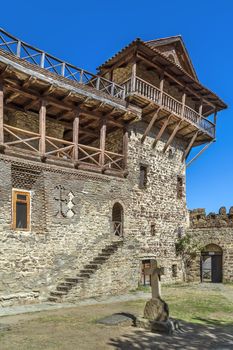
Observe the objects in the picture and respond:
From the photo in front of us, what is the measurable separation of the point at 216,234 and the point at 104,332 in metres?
14.9

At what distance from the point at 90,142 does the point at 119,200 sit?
532cm

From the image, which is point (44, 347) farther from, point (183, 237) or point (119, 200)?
point (183, 237)

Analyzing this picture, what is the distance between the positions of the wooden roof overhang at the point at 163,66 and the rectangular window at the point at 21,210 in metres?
9.26

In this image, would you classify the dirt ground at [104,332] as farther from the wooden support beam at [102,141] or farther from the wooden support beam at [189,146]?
the wooden support beam at [189,146]

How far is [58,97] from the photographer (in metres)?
14.3

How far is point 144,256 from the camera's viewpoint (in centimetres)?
1731

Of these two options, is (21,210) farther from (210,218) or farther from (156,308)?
(210,218)

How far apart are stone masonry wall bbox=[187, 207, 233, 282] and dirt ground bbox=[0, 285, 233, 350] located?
30.8 feet

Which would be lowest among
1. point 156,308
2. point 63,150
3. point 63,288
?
point 63,288

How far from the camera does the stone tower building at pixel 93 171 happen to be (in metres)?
12.2

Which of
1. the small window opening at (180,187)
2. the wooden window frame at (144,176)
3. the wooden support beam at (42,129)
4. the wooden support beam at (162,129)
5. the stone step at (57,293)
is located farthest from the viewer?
the small window opening at (180,187)

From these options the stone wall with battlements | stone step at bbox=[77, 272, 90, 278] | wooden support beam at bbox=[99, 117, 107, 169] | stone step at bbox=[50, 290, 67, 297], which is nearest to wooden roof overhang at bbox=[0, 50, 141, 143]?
wooden support beam at bbox=[99, 117, 107, 169]

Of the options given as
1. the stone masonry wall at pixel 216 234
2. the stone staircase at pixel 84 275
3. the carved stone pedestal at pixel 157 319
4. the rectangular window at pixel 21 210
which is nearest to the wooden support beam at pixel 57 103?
the rectangular window at pixel 21 210

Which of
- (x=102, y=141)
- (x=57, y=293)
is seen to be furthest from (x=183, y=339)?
(x=102, y=141)
